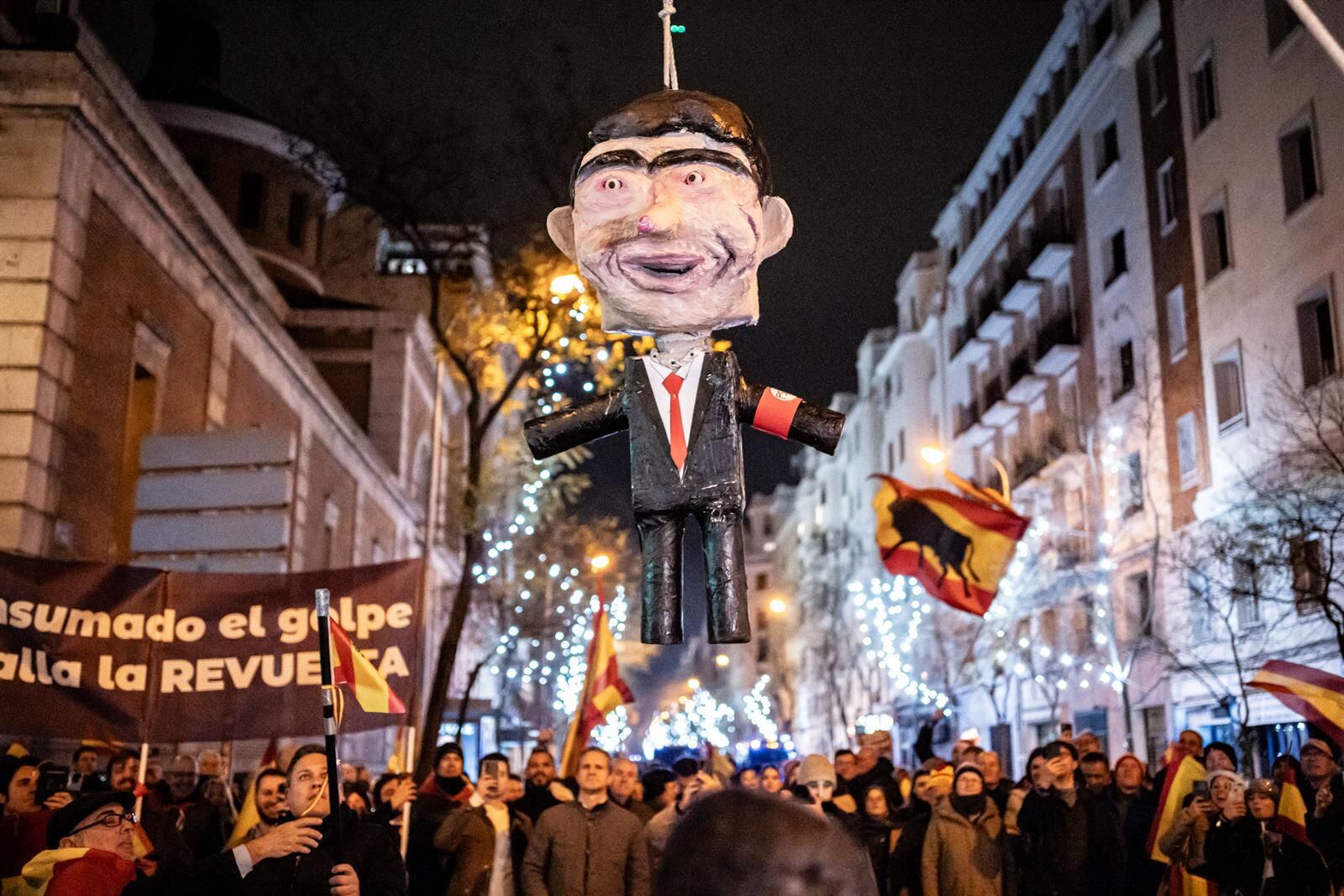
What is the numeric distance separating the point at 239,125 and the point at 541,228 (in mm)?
22005

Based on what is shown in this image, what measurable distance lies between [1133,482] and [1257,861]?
70.6 feet

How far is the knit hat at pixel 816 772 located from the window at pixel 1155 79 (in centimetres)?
2158

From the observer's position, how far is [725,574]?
4641 millimetres

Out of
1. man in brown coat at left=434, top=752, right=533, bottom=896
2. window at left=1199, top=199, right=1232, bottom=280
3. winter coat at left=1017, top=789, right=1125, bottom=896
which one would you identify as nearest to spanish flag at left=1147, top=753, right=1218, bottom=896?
winter coat at left=1017, top=789, right=1125, bottom=896

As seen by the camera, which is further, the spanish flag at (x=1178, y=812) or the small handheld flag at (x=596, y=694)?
the small handheld flag at (x=596, y=694)

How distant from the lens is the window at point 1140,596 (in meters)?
28.6

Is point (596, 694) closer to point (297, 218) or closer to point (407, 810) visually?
point (407, 810)

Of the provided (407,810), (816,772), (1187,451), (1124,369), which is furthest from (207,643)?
(1124,369)

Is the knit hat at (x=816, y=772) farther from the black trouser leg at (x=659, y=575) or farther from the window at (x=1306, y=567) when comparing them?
the window at (x=1306, y=567)

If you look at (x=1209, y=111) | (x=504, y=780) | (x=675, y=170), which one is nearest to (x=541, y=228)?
(x=504, y=780)

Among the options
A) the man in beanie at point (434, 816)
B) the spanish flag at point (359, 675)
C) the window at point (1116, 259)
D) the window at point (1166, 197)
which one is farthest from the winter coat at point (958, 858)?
the window at point (1116, 259)

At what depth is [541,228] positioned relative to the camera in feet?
56.7

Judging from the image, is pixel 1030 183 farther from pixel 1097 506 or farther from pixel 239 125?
pixel 239 125

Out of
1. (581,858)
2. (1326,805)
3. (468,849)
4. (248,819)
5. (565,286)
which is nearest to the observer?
(581,858)
